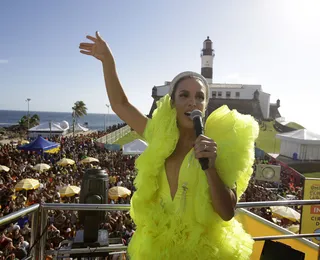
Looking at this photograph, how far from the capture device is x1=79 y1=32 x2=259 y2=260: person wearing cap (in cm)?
155

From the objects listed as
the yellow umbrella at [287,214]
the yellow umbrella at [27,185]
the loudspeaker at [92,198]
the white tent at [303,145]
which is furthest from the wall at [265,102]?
the loudspeaker at [92,198]


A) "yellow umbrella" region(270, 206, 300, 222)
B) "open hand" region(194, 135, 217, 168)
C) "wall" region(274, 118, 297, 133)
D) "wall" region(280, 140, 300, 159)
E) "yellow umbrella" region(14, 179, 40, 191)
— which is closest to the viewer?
"open hand" region(194, 135, 217, 168)

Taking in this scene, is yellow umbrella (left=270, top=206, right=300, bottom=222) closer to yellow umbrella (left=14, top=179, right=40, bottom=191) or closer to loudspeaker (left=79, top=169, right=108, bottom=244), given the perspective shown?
loudspeaker (left=79, top=169, right=108, bottom=244)

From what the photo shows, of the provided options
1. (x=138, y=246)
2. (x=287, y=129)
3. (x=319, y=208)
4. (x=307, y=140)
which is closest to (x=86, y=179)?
(x=138, y=246)

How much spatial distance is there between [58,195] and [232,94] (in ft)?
183

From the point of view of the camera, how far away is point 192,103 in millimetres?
1744

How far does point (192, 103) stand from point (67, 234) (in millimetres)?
6715

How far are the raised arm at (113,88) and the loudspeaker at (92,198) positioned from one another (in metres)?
0.91

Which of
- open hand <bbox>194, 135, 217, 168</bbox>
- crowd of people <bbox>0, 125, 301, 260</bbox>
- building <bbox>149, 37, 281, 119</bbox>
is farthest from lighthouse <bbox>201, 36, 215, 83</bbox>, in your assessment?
open hand <bbox>194, 135, 217, 168</bbox>

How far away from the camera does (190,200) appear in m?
1.62

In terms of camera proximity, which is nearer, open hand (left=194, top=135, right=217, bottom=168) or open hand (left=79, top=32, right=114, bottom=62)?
open hand (left=194, top=135, right=217, bottom=168)

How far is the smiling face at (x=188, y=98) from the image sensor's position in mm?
1752

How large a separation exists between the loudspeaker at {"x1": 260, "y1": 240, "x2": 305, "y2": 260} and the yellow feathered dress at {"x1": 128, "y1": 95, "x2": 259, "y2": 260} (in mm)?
956

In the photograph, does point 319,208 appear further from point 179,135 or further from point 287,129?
point 287,129
